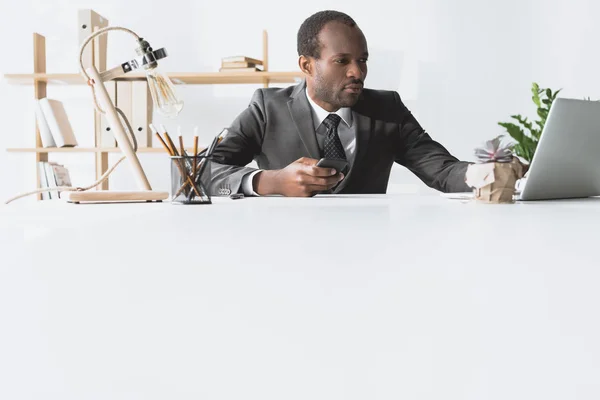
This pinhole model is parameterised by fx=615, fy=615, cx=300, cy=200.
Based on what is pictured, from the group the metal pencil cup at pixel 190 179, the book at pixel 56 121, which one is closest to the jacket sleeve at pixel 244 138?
the metal pencil cup at pixel 190 179

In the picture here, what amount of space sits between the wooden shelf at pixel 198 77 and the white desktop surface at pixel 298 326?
3589mm

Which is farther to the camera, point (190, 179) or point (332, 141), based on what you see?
point (332, 141)

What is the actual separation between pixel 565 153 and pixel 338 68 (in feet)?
4.42

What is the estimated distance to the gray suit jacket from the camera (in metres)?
2.48

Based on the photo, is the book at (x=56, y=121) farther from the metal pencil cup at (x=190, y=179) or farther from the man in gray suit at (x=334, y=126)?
the metal pencil cup at (x=190, y=179)

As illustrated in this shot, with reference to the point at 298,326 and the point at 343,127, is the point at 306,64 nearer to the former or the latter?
the point at 343,127

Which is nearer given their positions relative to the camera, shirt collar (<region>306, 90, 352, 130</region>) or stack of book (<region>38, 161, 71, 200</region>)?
shirt collar (<region>306, 90, 352, 130</region>)

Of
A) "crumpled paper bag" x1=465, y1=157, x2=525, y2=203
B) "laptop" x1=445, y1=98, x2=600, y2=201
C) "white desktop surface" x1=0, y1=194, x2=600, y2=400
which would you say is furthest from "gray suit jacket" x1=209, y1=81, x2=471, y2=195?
"white desktop surface" x1=0, y1=194, x2=600, y2=400

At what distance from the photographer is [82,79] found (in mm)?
4129

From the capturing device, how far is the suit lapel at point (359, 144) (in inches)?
97.4

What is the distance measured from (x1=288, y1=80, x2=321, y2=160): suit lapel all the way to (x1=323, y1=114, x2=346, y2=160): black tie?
46mm

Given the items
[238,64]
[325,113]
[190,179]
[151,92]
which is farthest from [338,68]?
[238,64]

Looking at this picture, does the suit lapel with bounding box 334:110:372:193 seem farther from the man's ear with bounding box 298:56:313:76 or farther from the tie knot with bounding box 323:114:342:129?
the man's ear with bounding box 298:56:313:76

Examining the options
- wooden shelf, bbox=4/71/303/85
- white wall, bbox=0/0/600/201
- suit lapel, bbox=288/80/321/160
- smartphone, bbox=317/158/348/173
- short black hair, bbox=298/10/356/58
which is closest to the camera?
smartphone, bbox=317/158/348/173
